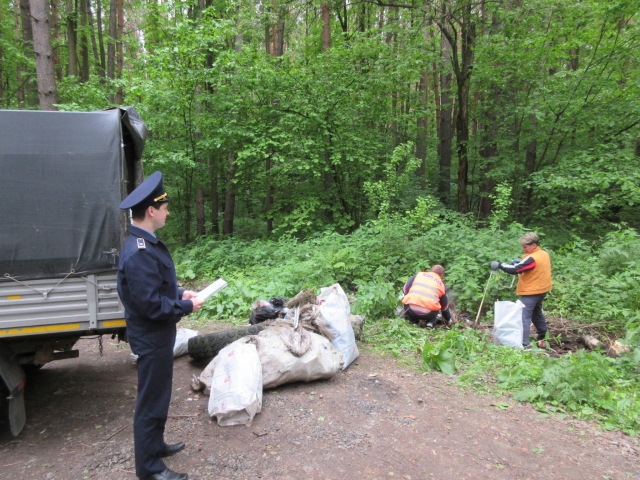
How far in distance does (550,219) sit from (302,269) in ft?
27.8

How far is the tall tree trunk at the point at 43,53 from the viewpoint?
22.4 ft

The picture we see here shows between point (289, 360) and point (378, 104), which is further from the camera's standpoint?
point (378, 104)

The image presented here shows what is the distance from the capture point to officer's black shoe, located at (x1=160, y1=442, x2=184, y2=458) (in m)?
2.84

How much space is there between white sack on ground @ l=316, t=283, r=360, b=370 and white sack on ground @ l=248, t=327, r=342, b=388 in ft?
0.60

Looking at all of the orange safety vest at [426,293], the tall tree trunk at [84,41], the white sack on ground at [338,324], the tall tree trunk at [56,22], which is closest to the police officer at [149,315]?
the white sack on ground at [338,324]

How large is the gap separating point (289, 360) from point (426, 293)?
9.47 ft

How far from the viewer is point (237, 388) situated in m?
3.26

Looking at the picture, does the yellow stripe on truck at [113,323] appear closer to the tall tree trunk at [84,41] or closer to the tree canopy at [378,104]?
the tree canopy at [378,104]

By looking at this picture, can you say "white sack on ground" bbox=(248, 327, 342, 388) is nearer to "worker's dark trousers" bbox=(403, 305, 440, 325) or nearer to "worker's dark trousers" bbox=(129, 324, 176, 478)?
"worker's dark trousers" bbox=(129, 324, 176, 478)

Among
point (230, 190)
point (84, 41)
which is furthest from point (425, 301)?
point (84, 41)

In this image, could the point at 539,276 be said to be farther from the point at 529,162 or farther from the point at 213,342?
the point at 529,162

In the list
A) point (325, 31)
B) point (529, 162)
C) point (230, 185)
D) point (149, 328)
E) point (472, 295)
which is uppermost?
point (325, 31)

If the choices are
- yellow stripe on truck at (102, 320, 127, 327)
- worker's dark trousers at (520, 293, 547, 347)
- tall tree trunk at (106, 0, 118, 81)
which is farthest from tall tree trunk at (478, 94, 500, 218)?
tall tree trunk at (106, 0, 118, 81)

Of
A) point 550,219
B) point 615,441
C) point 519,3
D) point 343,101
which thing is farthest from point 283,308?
point 519,3
